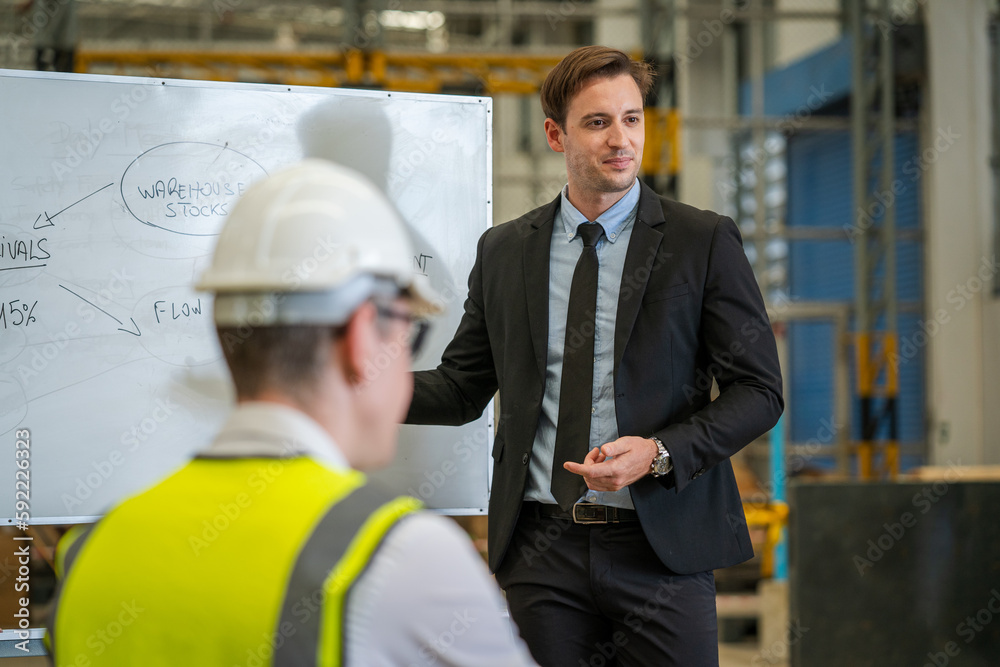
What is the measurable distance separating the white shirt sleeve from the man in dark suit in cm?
97

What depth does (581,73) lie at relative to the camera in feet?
6.51

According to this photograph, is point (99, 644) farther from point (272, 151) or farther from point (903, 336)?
point (903, 336)

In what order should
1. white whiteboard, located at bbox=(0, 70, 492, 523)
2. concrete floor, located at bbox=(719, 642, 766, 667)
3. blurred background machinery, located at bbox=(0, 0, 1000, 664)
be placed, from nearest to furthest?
1. white whiteboard, located at bbox=(0, 70, 492, 523)
2. concrete floor, located at bbox=(719, 642, 766, 667)
3. blurred background machinery, located at bbox=(0, 0, 1000, 664)

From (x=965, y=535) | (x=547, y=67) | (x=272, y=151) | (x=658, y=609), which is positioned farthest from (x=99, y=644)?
(x=547, y=67)

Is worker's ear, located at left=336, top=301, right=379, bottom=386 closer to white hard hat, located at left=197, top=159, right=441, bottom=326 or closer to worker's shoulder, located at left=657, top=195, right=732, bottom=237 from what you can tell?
white hard hat, located at left=197, top=159, right=441, bottom=326

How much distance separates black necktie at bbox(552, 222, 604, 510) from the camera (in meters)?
1.89

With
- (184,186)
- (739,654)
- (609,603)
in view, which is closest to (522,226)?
(609,603)

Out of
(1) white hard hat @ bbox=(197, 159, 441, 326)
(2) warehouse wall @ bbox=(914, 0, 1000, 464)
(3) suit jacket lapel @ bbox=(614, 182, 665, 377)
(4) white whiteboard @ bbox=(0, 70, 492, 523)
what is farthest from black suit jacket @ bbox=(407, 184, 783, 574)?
(2) warehouse wall @ bbox=(914, 0, 1000, 464)

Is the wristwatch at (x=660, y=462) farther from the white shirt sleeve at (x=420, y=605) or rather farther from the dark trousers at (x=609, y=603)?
the white shirt sleeve at (x=420, y=605)

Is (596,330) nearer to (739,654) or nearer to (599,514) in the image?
(599,514)

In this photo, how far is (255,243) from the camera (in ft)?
2.78

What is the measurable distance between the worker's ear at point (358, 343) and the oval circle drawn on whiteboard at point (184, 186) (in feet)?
6.25

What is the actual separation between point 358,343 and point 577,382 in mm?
1138

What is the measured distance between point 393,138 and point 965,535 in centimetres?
337
